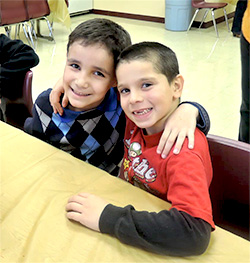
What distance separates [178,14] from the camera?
5168 millimetres

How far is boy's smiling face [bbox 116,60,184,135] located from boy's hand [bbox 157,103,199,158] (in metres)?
0.03

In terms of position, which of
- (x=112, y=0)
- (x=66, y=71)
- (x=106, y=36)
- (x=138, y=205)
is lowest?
(x=112, y=0)

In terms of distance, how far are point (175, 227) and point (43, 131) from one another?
70 centimetres

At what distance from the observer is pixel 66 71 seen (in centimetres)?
→ 98

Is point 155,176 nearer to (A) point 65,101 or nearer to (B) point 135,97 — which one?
(B) point 135,97

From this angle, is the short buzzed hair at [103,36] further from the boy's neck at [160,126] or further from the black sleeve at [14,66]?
the black sleeve at [14,66]

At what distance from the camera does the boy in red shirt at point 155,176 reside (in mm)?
607

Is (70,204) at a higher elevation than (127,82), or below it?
below

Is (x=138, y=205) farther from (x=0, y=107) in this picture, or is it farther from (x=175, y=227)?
(x=0, y=107)

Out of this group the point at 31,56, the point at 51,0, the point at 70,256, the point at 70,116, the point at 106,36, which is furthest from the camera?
the point at 51,0

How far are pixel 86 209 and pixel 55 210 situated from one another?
0.27 ft

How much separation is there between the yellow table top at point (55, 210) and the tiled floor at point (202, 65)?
1.68m

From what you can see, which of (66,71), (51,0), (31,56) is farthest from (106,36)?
(51,0)

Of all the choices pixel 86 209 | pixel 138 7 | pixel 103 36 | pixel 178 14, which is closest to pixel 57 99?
pixel 103 36
